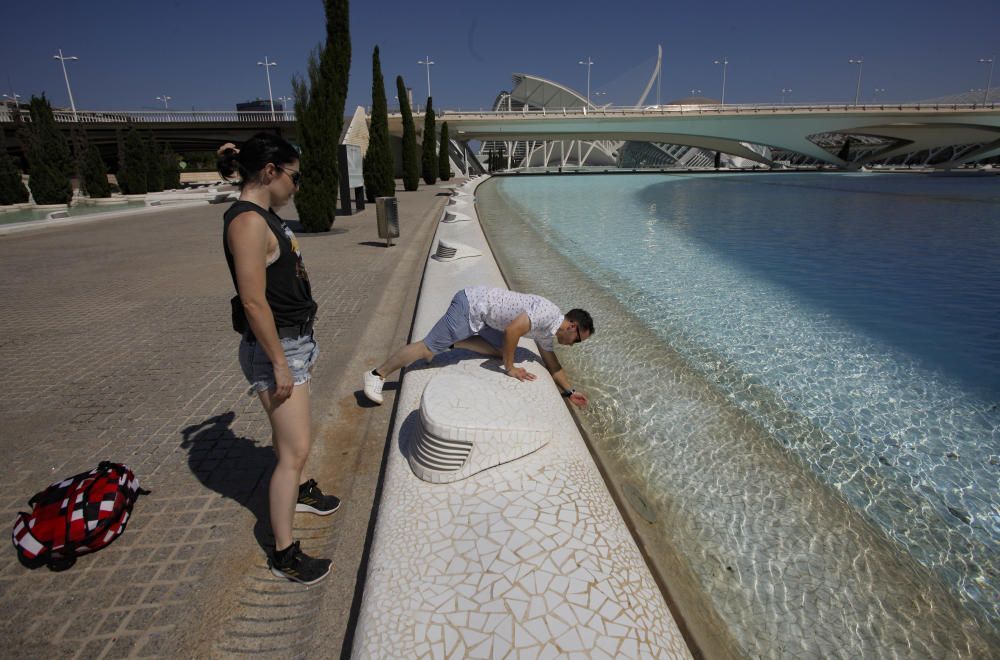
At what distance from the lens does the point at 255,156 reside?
6.37ft

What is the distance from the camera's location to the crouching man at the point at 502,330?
3541 mm

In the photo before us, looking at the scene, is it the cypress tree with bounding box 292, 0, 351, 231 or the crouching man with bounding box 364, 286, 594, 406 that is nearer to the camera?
the crouching man with bounding box 364, 286, 594, 406

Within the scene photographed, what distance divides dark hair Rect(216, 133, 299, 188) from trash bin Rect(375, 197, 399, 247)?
28.1 feet

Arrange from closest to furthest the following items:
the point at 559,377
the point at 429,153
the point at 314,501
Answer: the point at 314,501 < the point at 559,377 < the point at 429,153

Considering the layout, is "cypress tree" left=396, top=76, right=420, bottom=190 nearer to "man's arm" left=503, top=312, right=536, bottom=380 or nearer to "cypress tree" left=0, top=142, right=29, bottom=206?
"cypress tree" left=0, top=142, right=29, bottom=206

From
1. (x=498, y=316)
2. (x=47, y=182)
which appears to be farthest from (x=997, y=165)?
(x=47, y=182)

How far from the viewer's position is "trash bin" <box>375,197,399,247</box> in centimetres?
1034

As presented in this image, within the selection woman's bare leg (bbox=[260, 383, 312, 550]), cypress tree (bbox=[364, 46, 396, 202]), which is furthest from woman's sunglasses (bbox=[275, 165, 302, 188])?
cypress tree (bbox=[364, 46, 396, 202])

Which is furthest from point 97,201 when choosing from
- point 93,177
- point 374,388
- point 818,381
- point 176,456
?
point 818,381

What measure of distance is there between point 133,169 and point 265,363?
3170 centimetres

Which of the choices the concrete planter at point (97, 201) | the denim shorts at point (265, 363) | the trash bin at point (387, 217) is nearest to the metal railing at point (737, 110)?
the concrete planter at point (97, 201)

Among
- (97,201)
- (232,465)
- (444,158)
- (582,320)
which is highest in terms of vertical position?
(444,158)

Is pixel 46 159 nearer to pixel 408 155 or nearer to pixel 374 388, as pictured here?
pixel 408 155

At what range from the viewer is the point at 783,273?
8.63 meters
